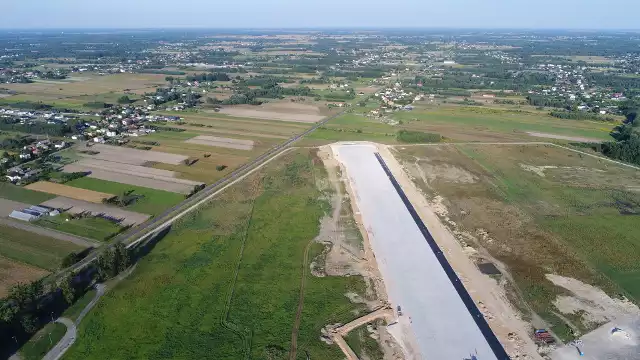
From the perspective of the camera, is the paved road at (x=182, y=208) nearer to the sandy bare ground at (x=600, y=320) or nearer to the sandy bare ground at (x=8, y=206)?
the sandy bare ground at (x=8, y=206)

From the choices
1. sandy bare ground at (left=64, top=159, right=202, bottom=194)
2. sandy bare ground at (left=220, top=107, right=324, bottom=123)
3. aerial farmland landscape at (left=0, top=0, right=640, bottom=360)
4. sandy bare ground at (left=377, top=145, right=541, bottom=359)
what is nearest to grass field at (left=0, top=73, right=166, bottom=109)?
aerial farmland landscape at (left=0, top=0, right=640, bottom=360)

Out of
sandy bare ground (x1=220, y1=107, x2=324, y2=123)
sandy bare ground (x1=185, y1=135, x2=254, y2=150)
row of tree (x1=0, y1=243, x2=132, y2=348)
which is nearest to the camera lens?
row of tree (x1=0, y1=243, x2=132, y2=348)

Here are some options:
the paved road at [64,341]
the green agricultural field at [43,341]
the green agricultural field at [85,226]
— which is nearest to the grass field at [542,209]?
the paved road at [64,341]

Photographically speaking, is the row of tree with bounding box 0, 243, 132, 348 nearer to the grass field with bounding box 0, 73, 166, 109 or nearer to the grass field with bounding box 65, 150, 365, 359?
A: the grass field with bounding box 65, 150, 365, 359

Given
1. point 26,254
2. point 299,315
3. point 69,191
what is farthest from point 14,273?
point 299,315

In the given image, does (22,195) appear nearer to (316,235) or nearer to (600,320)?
(316,235)

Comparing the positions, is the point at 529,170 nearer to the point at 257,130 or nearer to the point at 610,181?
the point at 610,181
